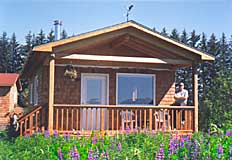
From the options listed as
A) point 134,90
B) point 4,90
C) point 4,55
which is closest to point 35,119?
point 134,90

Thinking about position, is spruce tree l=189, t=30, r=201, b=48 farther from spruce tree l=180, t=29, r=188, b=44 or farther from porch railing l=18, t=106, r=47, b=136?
porch railing l=18, t=106, r=47, b=136

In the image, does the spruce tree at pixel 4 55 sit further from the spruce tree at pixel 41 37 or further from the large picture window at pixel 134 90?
the large picture window at pixel 134 90

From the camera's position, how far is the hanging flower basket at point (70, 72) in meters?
12.5

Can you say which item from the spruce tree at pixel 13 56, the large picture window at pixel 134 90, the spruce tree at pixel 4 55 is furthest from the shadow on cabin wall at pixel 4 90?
the large picture window at pixel 134 90

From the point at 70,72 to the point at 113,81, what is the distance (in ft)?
5.22

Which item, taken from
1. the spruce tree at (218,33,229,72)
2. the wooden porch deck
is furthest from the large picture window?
the spruce tree at (218,33,229,72)

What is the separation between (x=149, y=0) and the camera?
38.6 feet

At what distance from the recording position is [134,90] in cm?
1356

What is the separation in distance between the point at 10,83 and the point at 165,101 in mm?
16434

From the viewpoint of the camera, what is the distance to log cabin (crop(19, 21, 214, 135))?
11.4 meters

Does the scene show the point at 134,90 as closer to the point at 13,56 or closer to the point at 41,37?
the point at 13,56

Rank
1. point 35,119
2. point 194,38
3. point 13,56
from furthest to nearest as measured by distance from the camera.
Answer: point 13,56
point 194,38
point 35,119

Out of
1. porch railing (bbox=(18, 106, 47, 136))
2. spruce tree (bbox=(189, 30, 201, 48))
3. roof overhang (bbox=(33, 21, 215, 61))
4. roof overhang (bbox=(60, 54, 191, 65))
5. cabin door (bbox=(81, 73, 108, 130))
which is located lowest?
porch railing (bbox=(18, 106, 47, 136))

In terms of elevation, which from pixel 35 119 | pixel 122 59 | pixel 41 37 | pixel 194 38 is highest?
pixel 41 37
